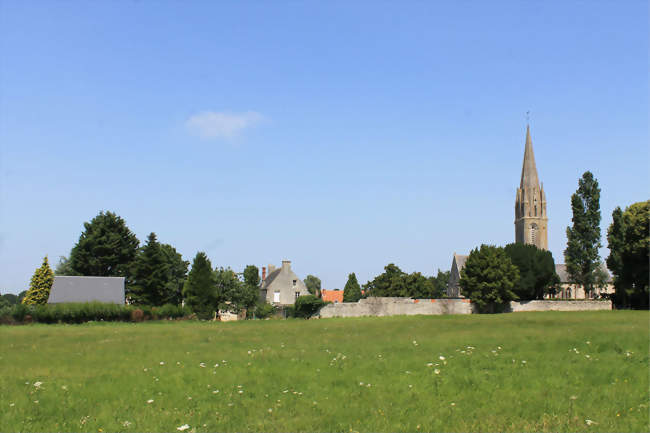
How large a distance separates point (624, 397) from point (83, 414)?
42.2ft

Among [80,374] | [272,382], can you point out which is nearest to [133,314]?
[80,374]

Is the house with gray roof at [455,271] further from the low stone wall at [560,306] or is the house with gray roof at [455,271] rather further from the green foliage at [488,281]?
the low stone wall at [560,306]

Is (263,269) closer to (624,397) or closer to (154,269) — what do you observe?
(154,269)

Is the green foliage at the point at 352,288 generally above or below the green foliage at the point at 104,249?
below

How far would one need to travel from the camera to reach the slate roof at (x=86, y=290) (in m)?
66.9

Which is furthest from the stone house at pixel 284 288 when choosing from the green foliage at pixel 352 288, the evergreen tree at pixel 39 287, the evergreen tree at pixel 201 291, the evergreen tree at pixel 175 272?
the evergreen tree at pixel 39 287

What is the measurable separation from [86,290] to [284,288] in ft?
111

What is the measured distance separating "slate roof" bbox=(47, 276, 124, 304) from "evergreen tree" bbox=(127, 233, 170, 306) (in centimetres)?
500

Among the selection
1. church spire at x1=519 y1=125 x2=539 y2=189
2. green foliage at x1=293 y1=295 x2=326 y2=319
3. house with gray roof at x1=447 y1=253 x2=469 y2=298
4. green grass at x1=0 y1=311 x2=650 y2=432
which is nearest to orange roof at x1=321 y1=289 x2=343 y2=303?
house with gray roof at x1=447 y1=253 x2=469 y2=298

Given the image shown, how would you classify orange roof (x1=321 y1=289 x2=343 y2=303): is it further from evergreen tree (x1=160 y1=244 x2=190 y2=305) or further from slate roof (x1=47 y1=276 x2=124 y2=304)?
slate roof (x1=47 y1=276 x2=124 y2=304)

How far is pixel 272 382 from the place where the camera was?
1493 cm

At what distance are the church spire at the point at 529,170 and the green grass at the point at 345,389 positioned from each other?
126515 millimetres

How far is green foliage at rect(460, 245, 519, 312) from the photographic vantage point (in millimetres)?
66000

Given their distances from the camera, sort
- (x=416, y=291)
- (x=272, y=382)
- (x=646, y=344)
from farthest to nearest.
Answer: (x=416, y=291) < (x=646, y=344) < (x=272, y=382)
